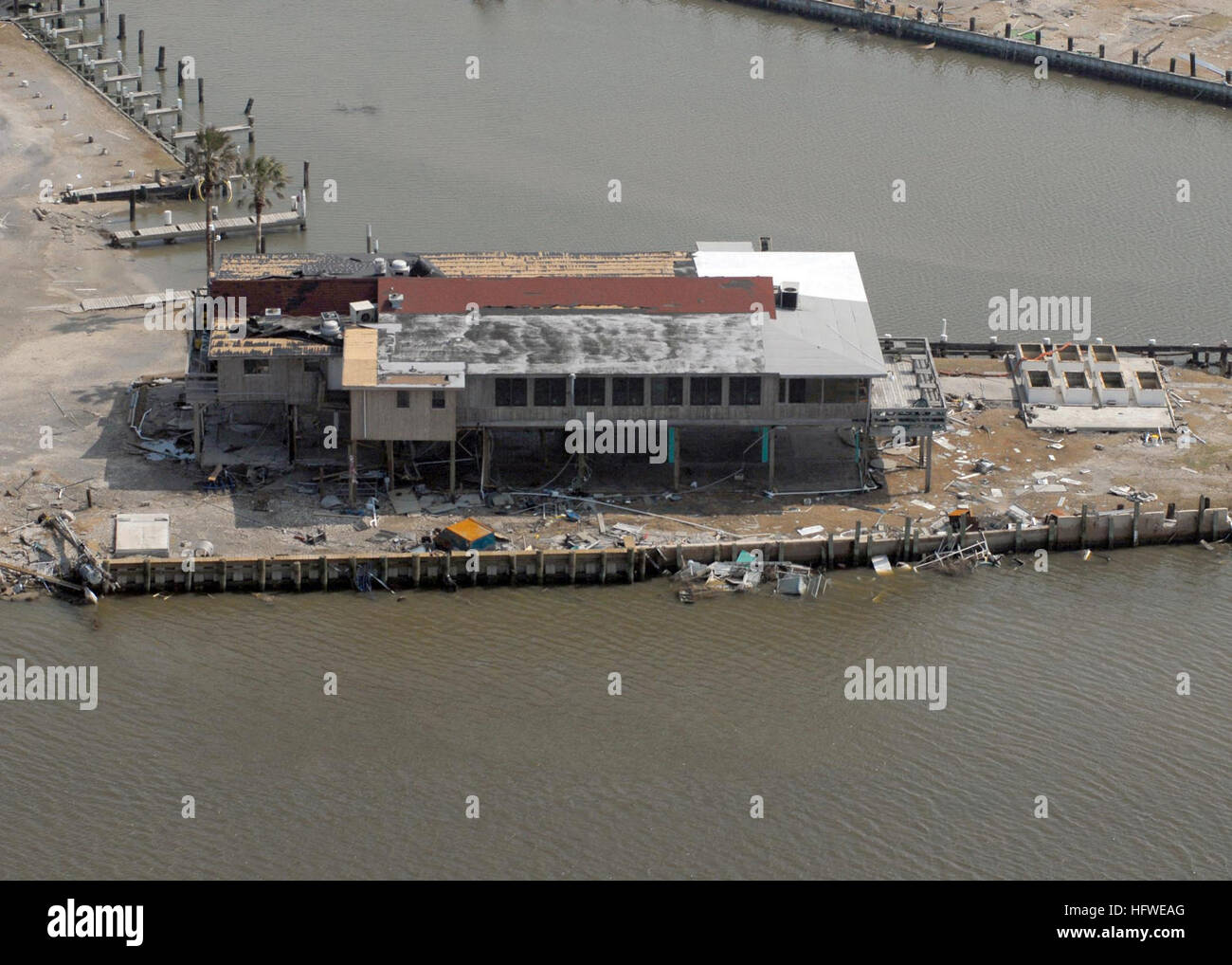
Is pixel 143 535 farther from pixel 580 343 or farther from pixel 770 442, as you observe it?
pixel 770 442

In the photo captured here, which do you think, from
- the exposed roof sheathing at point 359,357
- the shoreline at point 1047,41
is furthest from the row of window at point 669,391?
the shoreline at point 1047,41

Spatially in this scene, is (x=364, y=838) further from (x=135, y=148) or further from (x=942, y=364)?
(x=135, y=148)

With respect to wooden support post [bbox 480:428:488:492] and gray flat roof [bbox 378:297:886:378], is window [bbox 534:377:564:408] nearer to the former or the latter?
gray flat roof [bbox 378:297:886:378]

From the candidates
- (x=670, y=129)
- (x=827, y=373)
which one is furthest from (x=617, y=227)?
(x=827, y=373)

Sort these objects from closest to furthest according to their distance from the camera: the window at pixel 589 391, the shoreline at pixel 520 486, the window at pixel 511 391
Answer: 1. the shoreline at pixel 520 486
2. the window at pixel 511 391
3. the window at pixel 589 391

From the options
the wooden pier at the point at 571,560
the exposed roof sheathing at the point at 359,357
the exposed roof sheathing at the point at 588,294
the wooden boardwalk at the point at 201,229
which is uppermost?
the wooden boardwalk at the point at 201,229

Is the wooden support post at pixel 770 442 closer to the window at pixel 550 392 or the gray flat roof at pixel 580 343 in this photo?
the gray flat roof at pixel 580 343
